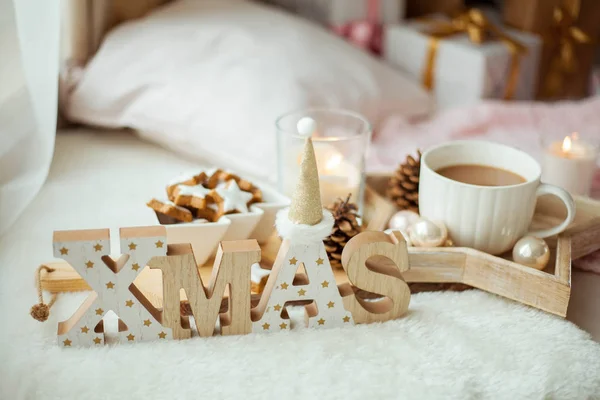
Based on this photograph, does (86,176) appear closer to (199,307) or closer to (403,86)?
(199,307)

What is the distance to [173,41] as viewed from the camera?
1.14 m

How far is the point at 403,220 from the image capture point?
793 mm

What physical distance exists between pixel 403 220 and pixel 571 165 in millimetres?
296

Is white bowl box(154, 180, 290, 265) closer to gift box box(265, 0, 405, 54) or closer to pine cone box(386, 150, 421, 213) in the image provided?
pine cone box(386, 150, 421, 213)

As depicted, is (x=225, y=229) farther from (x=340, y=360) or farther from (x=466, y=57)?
(x=466, y=57)

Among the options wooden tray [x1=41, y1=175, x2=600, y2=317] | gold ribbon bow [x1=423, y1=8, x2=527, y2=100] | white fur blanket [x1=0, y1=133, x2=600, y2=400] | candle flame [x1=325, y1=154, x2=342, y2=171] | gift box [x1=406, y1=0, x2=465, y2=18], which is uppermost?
gift box [x1=406, y1=0, x2=465, y2=18]

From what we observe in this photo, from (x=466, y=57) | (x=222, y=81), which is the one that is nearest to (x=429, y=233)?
(x=222, y=81)

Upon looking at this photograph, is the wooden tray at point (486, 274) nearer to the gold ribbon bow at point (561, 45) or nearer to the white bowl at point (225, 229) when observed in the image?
the white bowl at point (225, 229)

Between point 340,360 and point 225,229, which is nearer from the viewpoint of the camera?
A: point 340,360

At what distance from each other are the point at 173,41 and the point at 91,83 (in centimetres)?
15

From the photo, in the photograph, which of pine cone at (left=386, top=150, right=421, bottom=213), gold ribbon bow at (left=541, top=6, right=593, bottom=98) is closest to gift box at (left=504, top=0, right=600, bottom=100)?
gold ribbon bow at (left=541, top=6, right=593, bottom=98)

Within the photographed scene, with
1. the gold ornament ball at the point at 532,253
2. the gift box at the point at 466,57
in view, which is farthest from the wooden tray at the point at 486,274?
the gift box at the point at 466,57

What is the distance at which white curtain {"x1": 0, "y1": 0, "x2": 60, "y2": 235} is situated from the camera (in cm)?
86

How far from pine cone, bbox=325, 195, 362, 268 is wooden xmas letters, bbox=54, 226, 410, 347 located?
0.23 ft
